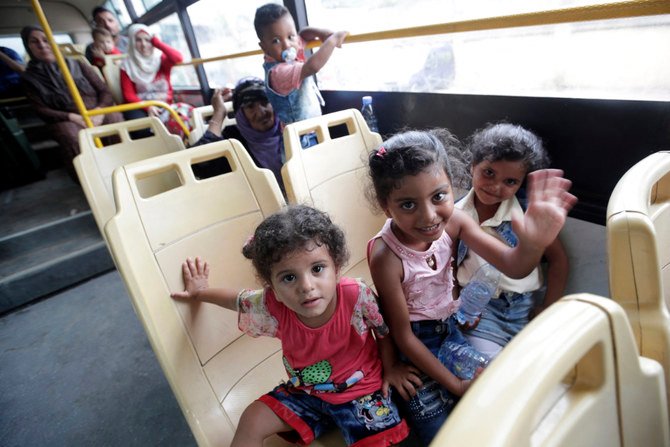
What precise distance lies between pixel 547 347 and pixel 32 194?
4928 mm

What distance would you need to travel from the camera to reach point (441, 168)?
871 millimetres

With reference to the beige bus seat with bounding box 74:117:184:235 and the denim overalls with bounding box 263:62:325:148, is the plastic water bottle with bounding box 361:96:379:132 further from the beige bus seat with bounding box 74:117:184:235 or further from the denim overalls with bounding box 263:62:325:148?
the beige bus seat with bounding box 74:117:184:235

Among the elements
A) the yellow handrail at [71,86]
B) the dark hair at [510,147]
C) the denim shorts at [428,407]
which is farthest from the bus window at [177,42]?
the denim shorts at [428,407]

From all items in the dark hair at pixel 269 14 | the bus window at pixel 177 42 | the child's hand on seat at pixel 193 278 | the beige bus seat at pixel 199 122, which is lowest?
the child's hand on seat at pixel 193 278

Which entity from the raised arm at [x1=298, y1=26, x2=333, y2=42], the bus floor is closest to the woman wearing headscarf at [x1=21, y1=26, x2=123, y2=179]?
the bus floor

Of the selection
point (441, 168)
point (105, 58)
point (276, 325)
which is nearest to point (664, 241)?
point (441, 168)

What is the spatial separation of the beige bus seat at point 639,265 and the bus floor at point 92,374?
835 millimetres

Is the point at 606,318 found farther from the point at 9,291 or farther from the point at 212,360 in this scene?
the point at 9,291

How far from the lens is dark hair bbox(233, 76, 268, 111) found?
204 cm

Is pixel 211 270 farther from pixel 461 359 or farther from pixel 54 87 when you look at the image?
pixel 54 87

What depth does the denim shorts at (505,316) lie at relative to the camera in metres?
1.09

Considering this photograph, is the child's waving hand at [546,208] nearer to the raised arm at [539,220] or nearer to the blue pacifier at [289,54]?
the raised arm at [539,220]

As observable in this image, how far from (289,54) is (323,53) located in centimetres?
21

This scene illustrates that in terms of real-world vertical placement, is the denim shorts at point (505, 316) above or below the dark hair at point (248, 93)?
below
